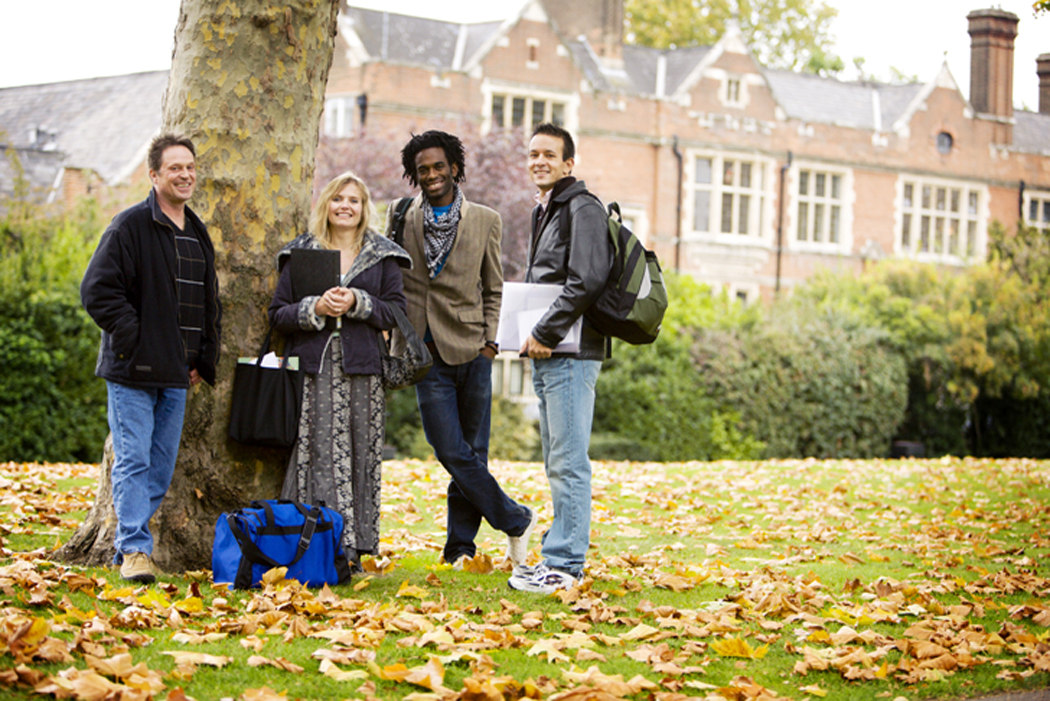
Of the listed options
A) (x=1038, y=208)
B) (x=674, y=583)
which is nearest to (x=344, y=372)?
(x=674, y=583)

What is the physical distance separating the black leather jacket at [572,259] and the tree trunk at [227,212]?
1.31m

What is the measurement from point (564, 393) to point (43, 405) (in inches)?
336

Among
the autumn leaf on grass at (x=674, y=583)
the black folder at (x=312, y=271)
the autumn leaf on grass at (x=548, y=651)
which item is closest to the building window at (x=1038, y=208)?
the autumn leaf on grass at (x=674, y=583)

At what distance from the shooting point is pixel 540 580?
488cm

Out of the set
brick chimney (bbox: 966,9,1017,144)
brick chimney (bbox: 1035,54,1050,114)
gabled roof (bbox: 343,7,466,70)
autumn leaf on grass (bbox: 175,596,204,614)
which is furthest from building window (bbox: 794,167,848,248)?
autumn leaf on grass (bbox: 175,596,204,614)

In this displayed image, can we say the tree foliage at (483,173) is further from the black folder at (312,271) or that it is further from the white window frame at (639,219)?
the black folder at (312,271)

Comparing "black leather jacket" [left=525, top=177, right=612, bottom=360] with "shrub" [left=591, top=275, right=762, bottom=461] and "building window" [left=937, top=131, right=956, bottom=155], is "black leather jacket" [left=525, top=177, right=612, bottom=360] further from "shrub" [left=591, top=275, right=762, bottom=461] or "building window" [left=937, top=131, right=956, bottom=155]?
"building window" [left=937, top=131, right=956, bottom=155]

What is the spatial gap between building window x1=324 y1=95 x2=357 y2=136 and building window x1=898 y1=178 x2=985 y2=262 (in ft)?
50.9

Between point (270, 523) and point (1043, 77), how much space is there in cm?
3987

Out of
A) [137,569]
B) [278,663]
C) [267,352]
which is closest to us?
[278,663]

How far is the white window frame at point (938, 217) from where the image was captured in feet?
96.4

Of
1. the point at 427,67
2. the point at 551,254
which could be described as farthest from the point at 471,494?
the point at 427,67

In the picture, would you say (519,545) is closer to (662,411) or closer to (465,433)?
(465,433)

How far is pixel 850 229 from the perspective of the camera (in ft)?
93.6
